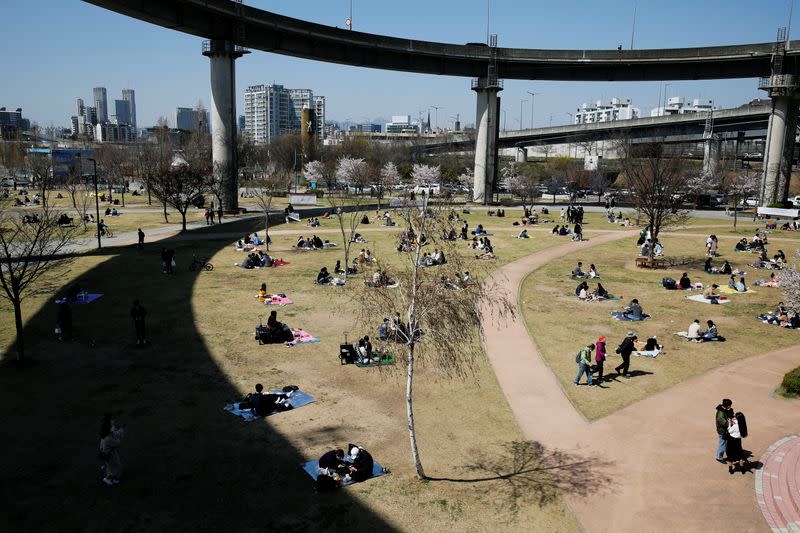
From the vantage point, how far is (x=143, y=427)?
1473 cm

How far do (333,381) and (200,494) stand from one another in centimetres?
648

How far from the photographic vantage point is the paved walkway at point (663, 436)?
11523 millimetres

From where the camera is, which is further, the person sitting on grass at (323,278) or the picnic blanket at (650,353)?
the person sitting on grass at (323,278)

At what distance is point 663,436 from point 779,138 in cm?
6436

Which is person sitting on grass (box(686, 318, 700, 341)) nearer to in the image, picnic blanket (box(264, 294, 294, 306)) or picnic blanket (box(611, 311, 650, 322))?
picnic blanket (box(611, 311, 650, 322))

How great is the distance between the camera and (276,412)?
1573 centimetres

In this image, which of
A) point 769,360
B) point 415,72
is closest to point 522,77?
point 415,72

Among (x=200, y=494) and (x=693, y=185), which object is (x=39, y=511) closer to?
(x=200, y=494)

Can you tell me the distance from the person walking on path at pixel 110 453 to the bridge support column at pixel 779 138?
238 ft

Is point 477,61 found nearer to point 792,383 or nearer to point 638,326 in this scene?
point 638,326

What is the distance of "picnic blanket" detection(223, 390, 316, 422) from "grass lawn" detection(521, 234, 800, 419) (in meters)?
7.57

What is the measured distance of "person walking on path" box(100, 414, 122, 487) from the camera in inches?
473

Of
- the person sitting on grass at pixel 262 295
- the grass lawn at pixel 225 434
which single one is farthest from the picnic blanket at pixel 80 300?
the person sitting on grass at pixel 262 295

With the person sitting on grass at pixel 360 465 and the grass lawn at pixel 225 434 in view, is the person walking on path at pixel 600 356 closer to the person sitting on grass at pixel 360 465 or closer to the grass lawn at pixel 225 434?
the grass lawn at pixel 225 434
